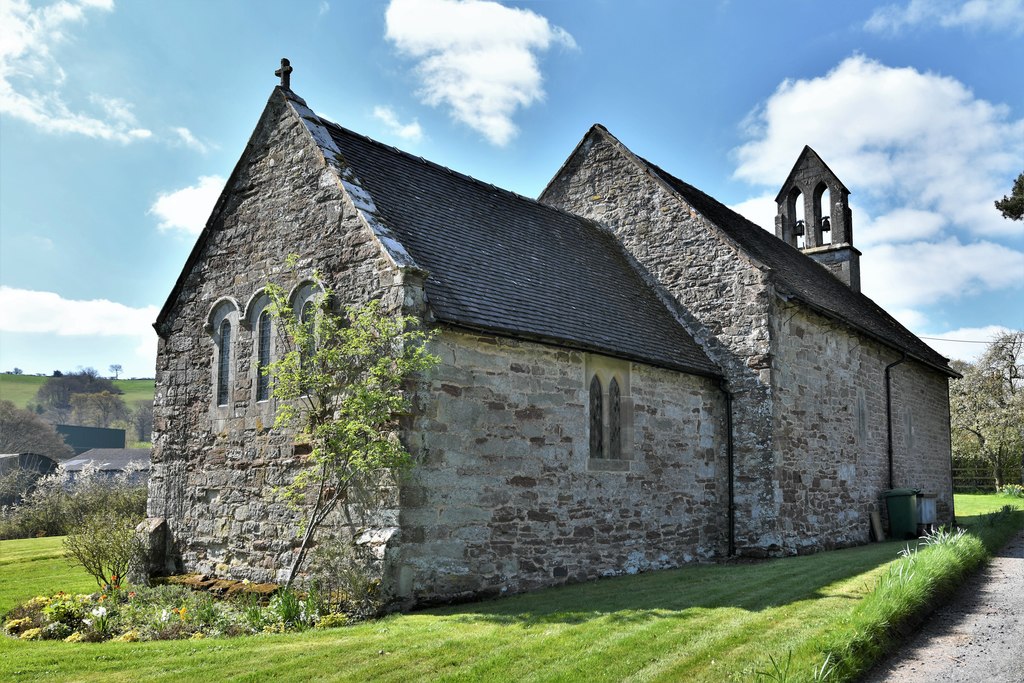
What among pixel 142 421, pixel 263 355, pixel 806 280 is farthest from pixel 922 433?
pixel 142 421

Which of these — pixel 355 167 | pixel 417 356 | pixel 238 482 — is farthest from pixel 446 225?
pixel 238 482

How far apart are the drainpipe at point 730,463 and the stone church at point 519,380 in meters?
0.06

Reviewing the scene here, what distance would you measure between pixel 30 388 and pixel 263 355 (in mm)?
95625

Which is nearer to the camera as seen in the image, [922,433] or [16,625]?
[16,625]

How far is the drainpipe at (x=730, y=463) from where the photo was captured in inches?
598

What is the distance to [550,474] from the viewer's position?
39.1ft

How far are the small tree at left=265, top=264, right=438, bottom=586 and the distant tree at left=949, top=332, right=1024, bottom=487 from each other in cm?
4265

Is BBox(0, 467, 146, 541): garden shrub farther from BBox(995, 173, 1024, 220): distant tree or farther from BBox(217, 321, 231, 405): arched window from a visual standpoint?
BBox(995, 173, 1024, 220): distant tree

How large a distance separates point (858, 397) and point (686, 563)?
24.5 feet

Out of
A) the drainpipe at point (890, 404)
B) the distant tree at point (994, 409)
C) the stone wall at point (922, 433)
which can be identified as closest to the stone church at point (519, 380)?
the drainpipe at point (890, 404)

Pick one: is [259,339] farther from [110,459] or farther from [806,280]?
[110,459]

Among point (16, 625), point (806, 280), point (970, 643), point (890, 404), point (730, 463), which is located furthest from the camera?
point (890, 404)

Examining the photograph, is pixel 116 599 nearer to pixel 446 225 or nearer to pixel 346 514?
pixel 346 514

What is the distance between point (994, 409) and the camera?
4522 centimetres
